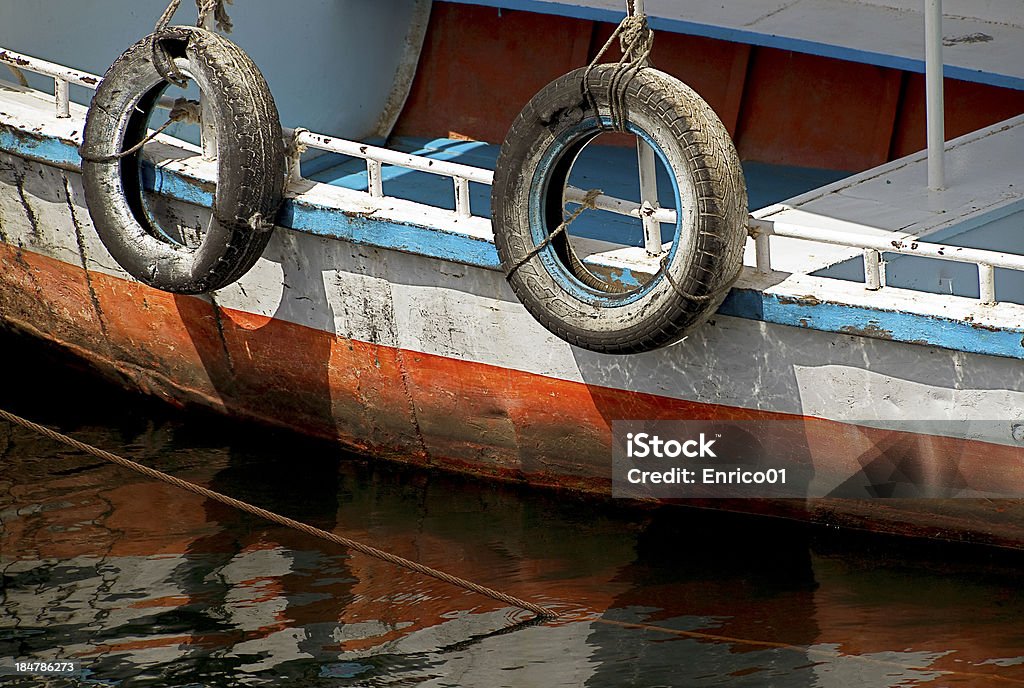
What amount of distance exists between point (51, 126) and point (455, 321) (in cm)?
217

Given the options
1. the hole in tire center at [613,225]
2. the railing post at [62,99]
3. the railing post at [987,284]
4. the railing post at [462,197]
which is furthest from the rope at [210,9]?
the railing post at [987,284]

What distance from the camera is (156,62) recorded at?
225 inches

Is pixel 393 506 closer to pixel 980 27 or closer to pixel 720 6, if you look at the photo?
pixel 720 6

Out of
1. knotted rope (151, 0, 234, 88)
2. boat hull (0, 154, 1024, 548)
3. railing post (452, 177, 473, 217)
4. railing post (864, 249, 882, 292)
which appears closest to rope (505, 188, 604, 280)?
boat hull (0, 154, 1024, 548)

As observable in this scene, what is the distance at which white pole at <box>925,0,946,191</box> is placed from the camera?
5250mm

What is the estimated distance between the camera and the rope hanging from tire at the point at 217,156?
556 centimetres

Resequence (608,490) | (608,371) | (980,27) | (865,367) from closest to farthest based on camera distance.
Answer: (865,367)
(608,371)
(608,490)
(980,27)

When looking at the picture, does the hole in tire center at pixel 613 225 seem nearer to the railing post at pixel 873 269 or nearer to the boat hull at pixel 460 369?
the boat hull at pixel 460 369

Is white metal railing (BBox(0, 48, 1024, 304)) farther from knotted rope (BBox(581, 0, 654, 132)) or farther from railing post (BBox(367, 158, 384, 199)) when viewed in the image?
knotted rope (BBox(581, 0, 654, 132))

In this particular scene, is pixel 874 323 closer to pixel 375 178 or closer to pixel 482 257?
pixel 482 257

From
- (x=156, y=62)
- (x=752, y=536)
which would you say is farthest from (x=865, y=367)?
(x=156, y=62)

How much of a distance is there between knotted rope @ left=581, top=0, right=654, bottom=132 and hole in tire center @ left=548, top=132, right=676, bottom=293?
0.16m

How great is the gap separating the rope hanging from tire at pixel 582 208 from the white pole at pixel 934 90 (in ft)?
3.37

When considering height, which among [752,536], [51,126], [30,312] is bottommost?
[752,536]
